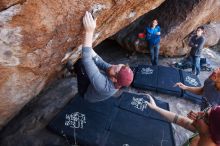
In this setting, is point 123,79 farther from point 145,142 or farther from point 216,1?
point 216,1

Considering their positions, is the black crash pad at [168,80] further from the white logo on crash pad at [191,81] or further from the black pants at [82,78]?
the black pants at [82,78]

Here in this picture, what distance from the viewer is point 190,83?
729 cm

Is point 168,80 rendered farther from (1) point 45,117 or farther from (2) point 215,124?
(2) point 215,124

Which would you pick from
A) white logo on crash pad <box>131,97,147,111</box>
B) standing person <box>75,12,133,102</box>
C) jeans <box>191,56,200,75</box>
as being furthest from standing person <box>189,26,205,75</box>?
standing person <box>75,12,133,102</box>

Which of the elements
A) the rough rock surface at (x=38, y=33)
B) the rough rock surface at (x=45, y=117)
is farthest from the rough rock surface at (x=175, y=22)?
the rough rock surface at (x=38, y=33)

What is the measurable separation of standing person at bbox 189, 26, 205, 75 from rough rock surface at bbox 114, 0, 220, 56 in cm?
96

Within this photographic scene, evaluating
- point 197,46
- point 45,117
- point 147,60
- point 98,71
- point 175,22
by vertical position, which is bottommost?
point 45,117

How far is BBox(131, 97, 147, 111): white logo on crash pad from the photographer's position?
6.27m

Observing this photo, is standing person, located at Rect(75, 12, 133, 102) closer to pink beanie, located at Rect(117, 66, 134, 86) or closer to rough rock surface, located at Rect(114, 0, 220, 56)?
pink beanie, located at Rect(117, 66, 134, 86)

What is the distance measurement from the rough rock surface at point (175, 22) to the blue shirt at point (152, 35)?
16.5 inches

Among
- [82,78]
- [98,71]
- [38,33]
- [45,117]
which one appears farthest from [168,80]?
[38,33]

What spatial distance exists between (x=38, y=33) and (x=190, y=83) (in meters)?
4.80

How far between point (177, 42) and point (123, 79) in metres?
5.46

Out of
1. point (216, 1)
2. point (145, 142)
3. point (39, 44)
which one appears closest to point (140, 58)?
point (216, 1)
